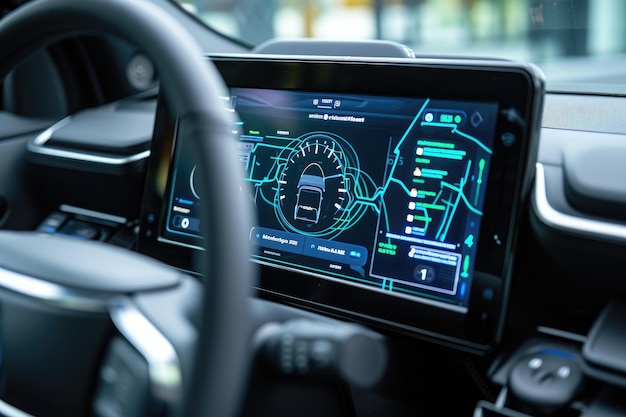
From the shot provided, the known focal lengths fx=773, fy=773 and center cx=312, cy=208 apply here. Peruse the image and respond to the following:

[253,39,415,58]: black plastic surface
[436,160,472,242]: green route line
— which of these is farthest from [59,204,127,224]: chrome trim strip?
[436,160,472,242]: green route line

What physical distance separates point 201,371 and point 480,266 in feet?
1.95

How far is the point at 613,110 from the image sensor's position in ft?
4.57

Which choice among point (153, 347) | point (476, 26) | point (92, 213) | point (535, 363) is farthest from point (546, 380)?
point (476, 26)

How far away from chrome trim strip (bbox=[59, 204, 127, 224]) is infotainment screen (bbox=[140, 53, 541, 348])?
371mm

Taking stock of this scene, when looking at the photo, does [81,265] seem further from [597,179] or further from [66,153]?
[66,153]

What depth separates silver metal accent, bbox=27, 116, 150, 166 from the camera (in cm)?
169

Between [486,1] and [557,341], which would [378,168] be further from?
[486,1]

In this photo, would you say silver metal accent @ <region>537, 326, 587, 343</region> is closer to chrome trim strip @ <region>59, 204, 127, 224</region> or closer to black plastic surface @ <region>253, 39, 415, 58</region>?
black plastic surface @ <region>253, 39, 415, 58</region>

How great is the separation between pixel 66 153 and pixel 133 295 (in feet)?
3.75

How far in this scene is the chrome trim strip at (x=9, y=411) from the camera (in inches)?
31.9

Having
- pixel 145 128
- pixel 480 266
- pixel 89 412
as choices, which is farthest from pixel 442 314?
pixel 145 128

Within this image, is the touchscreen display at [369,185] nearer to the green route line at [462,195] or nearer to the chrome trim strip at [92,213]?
the green route line at [462,195]

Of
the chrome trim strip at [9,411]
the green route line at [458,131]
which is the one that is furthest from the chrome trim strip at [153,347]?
the green route line at [458,131]

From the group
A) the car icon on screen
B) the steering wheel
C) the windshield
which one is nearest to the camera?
the steering wheel
